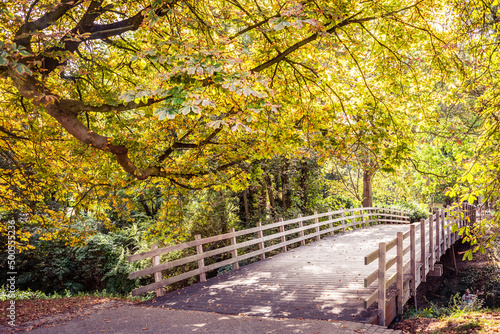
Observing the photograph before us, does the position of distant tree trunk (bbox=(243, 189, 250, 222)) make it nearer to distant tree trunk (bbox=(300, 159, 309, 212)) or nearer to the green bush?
distant tree trunk (bbox=(300, 159, 309, 212))

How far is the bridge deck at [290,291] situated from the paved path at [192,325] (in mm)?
486

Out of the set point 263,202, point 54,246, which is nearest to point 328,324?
point 263,202

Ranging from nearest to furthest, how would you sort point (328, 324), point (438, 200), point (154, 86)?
point (154, 86), point (328, 324), point (438, 200)

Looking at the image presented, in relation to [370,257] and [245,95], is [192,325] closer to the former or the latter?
[370,257]

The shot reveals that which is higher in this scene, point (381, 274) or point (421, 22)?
point (421, 22)

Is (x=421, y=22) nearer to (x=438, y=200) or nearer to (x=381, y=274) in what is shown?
(x=381, y=274)

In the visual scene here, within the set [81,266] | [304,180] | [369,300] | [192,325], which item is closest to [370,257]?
[369,300]

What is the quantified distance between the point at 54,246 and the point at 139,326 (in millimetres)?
15053

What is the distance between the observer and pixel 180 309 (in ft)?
22.5

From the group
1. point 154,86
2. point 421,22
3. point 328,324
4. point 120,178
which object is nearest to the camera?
point 154,86

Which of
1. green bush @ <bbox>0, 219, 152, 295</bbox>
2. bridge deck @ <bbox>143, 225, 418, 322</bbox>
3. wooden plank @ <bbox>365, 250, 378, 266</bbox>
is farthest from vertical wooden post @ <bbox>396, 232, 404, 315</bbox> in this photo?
green bush @ <bbox>0, 219, 152, 295</bbox>

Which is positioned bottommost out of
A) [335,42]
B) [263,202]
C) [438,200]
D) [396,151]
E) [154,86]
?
[438,200]

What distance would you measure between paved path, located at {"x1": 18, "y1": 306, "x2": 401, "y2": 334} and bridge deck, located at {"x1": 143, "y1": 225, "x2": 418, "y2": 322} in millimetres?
486

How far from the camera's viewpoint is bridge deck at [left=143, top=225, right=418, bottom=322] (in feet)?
20.6
